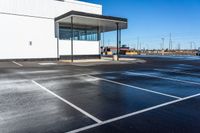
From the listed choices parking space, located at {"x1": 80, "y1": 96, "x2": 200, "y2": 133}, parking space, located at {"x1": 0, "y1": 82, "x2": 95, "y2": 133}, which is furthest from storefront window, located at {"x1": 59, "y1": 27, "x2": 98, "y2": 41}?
parking space, located at {"x1": 80, "y1": 96, "x2": 200, "y2": 133}

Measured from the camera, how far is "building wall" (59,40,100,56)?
23747 millimetres

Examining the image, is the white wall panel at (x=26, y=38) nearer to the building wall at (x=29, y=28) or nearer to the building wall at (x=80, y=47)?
the building wall at (x=29, y=28)

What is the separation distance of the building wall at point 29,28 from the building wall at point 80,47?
13 cm

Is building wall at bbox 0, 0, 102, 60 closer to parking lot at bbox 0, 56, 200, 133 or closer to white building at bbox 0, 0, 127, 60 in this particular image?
white building at bbox 0, 0, 127, 60

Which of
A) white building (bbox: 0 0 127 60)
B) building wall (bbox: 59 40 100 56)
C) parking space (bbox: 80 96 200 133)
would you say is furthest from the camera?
building wall (bbox: 59 40 100 56)

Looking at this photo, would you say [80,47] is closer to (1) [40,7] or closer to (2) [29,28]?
(2) [29,28]

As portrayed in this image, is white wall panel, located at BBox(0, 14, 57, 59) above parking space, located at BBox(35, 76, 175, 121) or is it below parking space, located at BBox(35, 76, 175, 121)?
above

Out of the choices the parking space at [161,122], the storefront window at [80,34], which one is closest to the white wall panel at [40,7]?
the storefront window at [80,34]

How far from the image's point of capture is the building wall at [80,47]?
23747 mm

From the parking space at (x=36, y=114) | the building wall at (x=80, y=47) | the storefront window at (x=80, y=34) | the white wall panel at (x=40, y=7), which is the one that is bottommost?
the parking space at (x=36, y=114)

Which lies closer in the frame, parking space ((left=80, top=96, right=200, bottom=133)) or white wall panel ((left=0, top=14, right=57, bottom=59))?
parking space ((left=80, top=96, right=200, bottom=133))

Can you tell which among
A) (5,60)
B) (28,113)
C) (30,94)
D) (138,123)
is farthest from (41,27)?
(138,123)

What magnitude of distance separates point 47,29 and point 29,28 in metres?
2.11

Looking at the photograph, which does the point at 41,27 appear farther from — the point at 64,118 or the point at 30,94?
the point at 64,118
